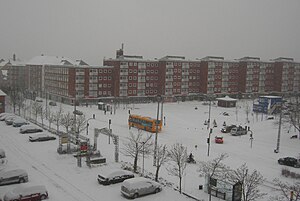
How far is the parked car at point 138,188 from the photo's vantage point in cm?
2258

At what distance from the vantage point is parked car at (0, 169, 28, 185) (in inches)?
974

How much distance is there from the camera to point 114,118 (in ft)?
195

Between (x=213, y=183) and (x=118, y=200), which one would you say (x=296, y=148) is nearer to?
(x=213, y=183)

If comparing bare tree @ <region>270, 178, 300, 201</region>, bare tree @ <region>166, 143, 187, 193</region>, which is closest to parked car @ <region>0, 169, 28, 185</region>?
bare tree @ <region>166, 143, 187, 193</region>

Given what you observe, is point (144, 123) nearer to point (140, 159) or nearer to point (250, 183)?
point (140, 159)

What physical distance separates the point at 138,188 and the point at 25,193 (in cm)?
751

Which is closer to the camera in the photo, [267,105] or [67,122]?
[67,122]

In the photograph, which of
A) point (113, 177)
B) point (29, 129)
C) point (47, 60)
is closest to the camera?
point (113, 177)

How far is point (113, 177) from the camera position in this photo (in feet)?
83.3

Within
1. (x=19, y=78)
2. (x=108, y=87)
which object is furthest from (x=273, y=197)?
(x=19, y=78)

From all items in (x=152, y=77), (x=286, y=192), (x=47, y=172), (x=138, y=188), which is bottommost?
(x=47, y=172)

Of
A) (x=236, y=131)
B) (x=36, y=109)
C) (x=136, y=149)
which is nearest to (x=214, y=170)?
(x=136, y=149)

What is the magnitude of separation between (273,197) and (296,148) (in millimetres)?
19574

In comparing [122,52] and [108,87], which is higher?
[122,52]
